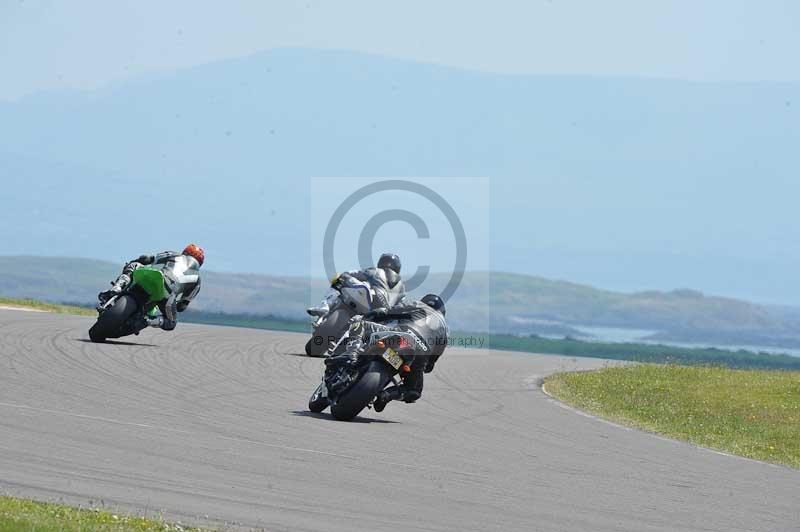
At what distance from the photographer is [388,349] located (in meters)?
16.9

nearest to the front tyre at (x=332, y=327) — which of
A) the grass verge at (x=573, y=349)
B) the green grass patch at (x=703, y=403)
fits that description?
the green grass patch at (x=703, y=403)

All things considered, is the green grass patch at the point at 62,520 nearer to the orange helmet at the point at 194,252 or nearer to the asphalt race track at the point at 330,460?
the asphalt race track at the point at 330,460

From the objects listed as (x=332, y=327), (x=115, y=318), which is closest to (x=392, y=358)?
(x=332, y=327)

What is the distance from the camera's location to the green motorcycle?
2489cm

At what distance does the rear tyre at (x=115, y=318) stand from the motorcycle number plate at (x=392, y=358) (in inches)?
361

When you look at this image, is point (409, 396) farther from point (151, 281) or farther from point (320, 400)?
point (151, 281)

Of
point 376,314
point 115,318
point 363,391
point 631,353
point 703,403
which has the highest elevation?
point 376,314

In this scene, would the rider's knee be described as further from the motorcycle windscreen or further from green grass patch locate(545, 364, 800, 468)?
the motorcycle windscreen

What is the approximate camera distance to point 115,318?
2486cm

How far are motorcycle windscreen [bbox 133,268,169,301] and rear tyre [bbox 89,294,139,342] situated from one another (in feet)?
1.00

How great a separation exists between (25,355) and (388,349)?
728 cm

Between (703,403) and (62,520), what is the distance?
17.7 meters

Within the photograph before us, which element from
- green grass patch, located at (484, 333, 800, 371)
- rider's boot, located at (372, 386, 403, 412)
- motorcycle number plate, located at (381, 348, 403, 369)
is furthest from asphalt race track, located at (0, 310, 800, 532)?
green grass patch, located at (484, 333, 800, 371)

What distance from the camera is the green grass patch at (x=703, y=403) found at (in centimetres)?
2033
